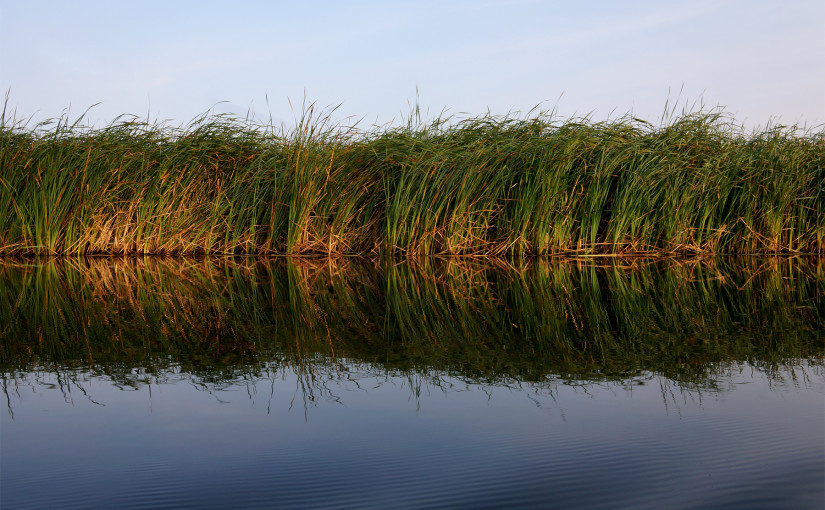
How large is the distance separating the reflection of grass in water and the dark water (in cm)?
2

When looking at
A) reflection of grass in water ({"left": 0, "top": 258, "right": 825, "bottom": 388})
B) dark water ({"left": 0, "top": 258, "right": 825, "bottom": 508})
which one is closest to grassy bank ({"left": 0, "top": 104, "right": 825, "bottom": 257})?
reflection of grass in water ({"left": 0, "top": 258, "right": 825, "bottom": 388})

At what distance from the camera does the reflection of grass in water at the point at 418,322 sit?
2.62 m

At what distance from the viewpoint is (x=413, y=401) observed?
6.79ft

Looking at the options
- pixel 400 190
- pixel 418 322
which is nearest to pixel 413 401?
pixel 418 322

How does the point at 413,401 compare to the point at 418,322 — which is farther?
the point at 418,322

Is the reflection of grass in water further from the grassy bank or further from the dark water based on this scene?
the grassy bank

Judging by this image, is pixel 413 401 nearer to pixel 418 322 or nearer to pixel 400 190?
pixel 418 322

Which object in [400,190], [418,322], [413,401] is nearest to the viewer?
[413,401]

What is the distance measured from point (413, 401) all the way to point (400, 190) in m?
5.38

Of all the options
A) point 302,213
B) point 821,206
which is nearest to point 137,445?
point 302,213

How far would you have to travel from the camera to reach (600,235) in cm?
785

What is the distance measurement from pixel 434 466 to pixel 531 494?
→ 0.77ft

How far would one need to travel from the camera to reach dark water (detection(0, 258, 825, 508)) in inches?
56.8

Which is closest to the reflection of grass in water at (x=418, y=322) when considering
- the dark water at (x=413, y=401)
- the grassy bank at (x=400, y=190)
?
the dark water at (x=413, y=401)
